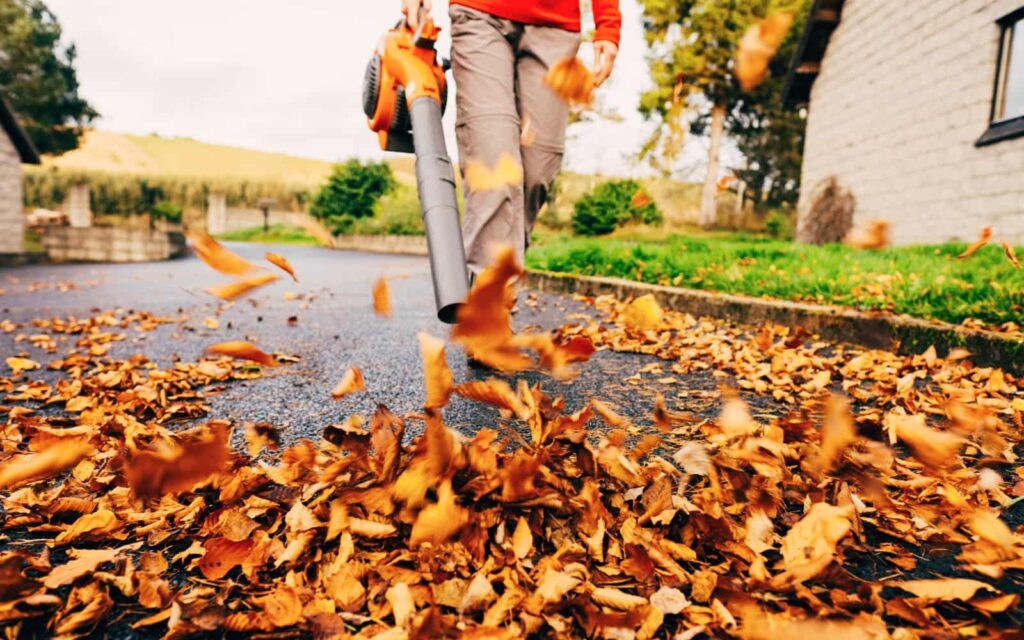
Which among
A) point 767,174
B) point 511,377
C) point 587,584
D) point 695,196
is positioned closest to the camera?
point 587,584

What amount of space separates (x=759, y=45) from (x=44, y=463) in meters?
2.66

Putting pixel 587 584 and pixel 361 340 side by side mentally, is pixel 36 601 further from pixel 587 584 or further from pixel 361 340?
pixel 361 340

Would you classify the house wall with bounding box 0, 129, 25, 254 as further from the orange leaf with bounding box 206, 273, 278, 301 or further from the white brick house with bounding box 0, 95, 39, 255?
the orange leaf with bounding box 206, 273, 278, 301

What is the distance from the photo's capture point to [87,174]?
27625 millimetres

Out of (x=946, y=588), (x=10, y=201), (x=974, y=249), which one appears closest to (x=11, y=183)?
(x=10, y=201)

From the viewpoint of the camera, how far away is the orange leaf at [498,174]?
224cm

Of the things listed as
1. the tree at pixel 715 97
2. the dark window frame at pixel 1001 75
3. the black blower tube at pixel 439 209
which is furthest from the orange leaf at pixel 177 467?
the tree at pixel 715 97

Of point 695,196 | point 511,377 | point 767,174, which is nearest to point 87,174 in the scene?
point 695,196

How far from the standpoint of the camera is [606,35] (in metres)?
2.50

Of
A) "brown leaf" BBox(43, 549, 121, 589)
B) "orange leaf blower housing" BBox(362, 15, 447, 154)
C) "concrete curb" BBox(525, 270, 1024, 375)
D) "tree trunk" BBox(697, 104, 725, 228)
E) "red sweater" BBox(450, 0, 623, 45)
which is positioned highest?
"tree trunk" BBox(697, 104, 725, 228)

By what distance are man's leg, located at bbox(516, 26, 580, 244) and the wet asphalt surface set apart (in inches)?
29.4

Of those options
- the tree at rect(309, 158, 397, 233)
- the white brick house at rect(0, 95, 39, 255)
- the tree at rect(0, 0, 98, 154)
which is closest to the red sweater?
the white brick house at rect(0, 95, 39, 255)

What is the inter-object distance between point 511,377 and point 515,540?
4.29 feet

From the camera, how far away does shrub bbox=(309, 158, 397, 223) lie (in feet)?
77.9
